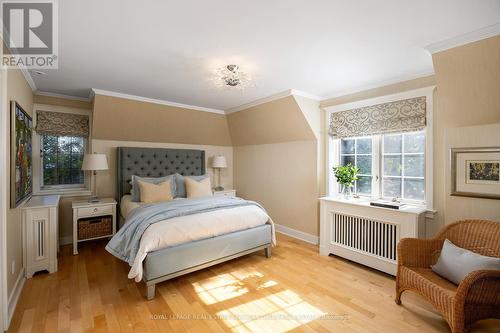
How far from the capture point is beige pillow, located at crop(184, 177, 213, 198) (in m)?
3.81

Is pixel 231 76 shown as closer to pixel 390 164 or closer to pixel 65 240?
pixel 390 164

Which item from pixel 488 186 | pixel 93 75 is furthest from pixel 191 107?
pixel 488 186

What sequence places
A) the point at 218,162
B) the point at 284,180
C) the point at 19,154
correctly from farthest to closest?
the point at 218,162 < the point at 284,180 < the point at 19,154

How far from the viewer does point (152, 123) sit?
3.98 m

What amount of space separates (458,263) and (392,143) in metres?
1.60

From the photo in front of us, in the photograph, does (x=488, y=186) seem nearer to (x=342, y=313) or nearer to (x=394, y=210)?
(x=394, y=210)

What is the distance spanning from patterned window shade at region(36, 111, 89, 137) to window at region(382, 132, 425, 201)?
14.8 ft

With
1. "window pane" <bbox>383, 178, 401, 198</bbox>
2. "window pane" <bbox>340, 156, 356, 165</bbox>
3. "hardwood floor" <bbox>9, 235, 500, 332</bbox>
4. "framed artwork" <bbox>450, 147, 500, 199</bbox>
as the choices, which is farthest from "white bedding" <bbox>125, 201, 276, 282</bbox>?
"framed artwork" <bbox>450, 147, 500, 199</bbox>

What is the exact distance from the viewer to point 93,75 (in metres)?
2.72

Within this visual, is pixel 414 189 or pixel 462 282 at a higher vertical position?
pixel 414 189

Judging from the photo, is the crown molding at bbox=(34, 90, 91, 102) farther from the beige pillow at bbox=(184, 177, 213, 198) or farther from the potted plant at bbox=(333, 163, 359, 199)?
the potted plant at bbox=(333, 163, 359, 199)

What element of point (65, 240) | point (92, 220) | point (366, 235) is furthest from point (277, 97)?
point (65, 240)

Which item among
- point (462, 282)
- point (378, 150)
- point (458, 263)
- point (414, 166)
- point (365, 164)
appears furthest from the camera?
point (365, 164)

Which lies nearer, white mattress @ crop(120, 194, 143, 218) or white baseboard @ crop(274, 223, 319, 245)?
white mattress @ crop(120, 194, 143, 218)
